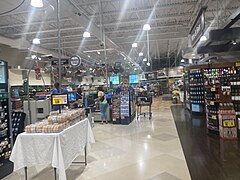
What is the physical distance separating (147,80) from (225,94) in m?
23.6

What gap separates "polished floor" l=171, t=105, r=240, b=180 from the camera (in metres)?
3.65

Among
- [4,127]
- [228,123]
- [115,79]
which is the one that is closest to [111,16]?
[228,123]

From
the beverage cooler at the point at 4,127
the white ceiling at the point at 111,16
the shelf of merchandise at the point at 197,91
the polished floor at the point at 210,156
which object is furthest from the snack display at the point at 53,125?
the shelf of merchandise at the point at 197,91

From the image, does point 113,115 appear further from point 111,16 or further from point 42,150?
point 42,150

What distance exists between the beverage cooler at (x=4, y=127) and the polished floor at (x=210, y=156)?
3527 millimetres

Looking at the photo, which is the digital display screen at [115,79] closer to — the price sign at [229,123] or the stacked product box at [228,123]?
the stacked product box at [228,123]

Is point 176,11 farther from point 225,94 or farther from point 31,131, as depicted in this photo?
point 31,131

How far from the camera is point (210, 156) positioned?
4.53m

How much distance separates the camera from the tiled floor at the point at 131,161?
3719mm

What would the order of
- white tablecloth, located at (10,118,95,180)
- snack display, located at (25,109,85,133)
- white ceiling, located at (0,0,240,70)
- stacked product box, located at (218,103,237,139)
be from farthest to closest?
white ceiling, located at (0,0,240,70) < stacked product box, located at (218,103,237,139) < snack display, located at (25,109,85,133) < white tablecloth, located at (10,118,95,180)

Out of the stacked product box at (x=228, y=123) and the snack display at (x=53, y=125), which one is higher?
the snack display at (x=53, y=125)

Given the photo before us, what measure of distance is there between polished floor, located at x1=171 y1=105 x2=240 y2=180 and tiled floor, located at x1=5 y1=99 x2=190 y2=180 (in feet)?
0.66

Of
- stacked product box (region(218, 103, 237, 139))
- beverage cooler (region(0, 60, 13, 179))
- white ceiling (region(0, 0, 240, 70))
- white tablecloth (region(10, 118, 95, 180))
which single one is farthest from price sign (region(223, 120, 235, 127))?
beverage cooler (region(0, 60, 13, 179))

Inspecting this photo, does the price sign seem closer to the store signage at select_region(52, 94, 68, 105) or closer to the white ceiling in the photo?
the white ceiling
